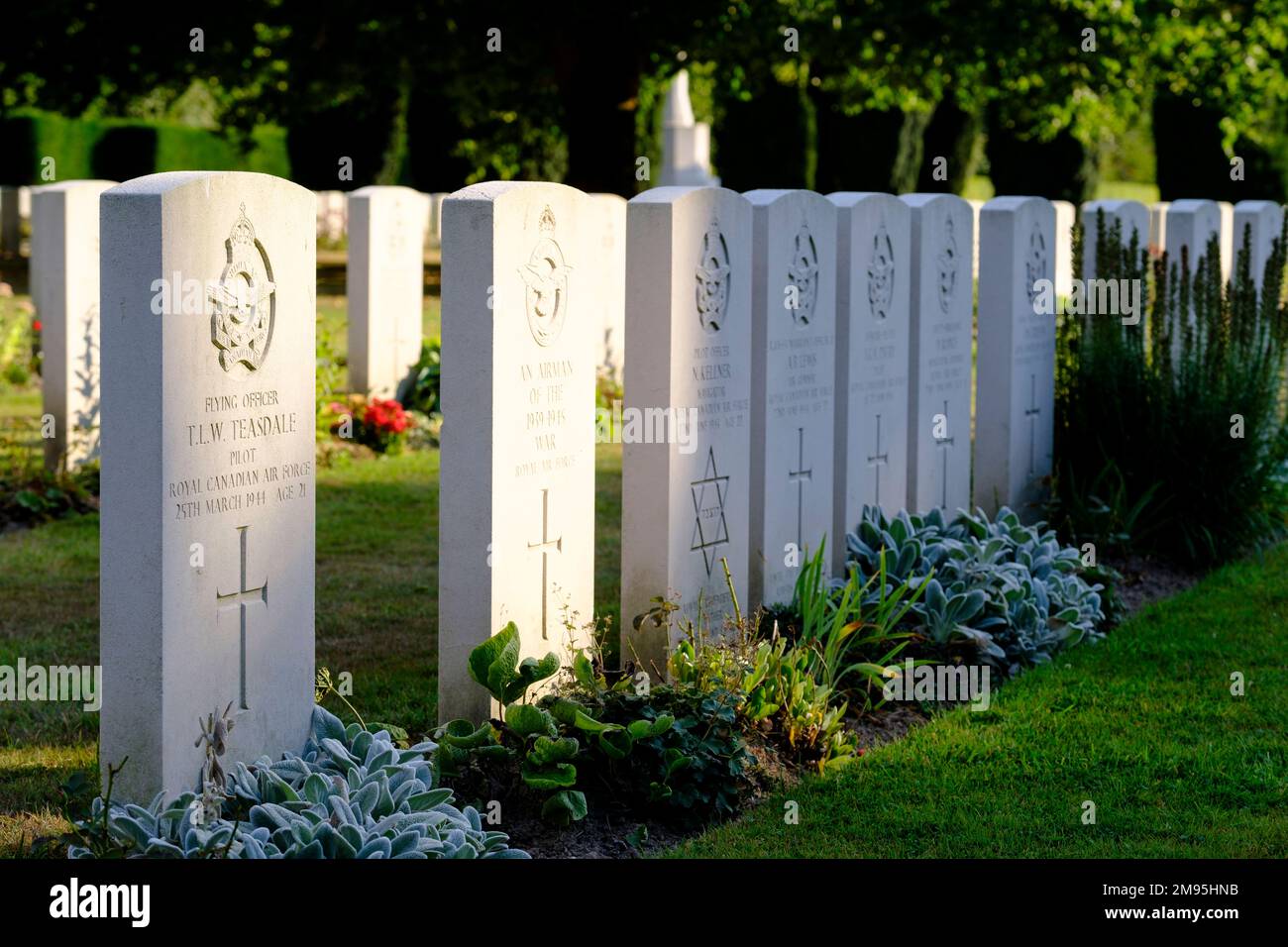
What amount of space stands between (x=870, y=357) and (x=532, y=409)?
7.91 ft

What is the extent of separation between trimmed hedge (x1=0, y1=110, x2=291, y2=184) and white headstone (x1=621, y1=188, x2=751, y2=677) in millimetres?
21724

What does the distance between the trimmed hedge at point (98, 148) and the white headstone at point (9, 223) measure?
3088mm

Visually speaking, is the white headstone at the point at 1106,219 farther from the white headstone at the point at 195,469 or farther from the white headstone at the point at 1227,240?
the white headstone at the point at 195,469

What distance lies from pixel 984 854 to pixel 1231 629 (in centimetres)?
287

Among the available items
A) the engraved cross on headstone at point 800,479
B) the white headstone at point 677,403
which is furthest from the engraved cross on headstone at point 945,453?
the white headstone at point 677,403

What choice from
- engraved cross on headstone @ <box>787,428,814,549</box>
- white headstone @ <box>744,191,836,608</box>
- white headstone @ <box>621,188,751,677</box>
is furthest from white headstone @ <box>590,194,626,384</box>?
white headstone @ <box>621,188,751,677</box>

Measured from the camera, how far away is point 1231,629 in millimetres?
6781

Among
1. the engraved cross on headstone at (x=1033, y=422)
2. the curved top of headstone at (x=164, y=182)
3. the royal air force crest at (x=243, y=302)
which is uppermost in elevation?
the curved top of headstone at (x=164, y=182)

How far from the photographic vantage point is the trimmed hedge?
26.6 metres

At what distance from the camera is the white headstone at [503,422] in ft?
16.1

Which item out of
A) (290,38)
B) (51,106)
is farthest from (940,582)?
(51,106)

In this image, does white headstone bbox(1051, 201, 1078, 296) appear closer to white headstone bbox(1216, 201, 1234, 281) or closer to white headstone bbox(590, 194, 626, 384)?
white headstone bbox(1216, 201, 1234, 281)

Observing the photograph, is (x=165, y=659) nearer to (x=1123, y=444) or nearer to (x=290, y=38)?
(x=1123, y=444)
